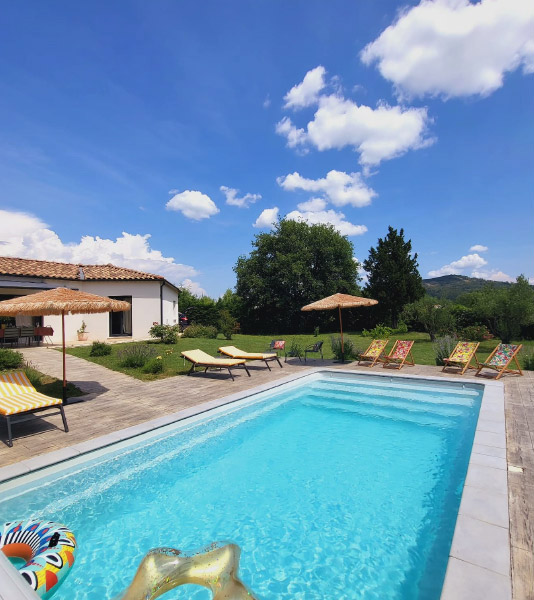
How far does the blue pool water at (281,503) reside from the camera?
293 cm

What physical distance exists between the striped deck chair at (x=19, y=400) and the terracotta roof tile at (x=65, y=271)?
12.8 m

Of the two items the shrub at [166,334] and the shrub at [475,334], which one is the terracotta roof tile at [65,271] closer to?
the shrub at [166,334]

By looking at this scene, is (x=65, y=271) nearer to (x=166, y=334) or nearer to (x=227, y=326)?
(x=166, y=334)

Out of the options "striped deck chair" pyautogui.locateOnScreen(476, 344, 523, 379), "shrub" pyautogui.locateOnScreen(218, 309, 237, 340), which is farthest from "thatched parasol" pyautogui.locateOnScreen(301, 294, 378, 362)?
"shrub" pyautogui.locateOnScreen(218, 309, 237, 340)

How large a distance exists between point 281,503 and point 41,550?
2476mm

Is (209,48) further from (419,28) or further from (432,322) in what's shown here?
(432,322)

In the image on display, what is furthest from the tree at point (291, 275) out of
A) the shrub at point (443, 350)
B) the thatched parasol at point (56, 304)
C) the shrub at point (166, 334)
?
the thatched parasol at point (56, 304)

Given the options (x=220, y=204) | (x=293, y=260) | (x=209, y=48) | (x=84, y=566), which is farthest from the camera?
(x=293, y=260)

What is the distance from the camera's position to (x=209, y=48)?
9492mm

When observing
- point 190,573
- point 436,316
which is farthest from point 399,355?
point 190,573

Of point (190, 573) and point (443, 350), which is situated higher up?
point (443, 350)

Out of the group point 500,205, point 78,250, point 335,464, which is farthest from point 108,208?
point 500,205

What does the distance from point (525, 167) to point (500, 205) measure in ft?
10.2

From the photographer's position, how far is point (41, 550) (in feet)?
9.55
